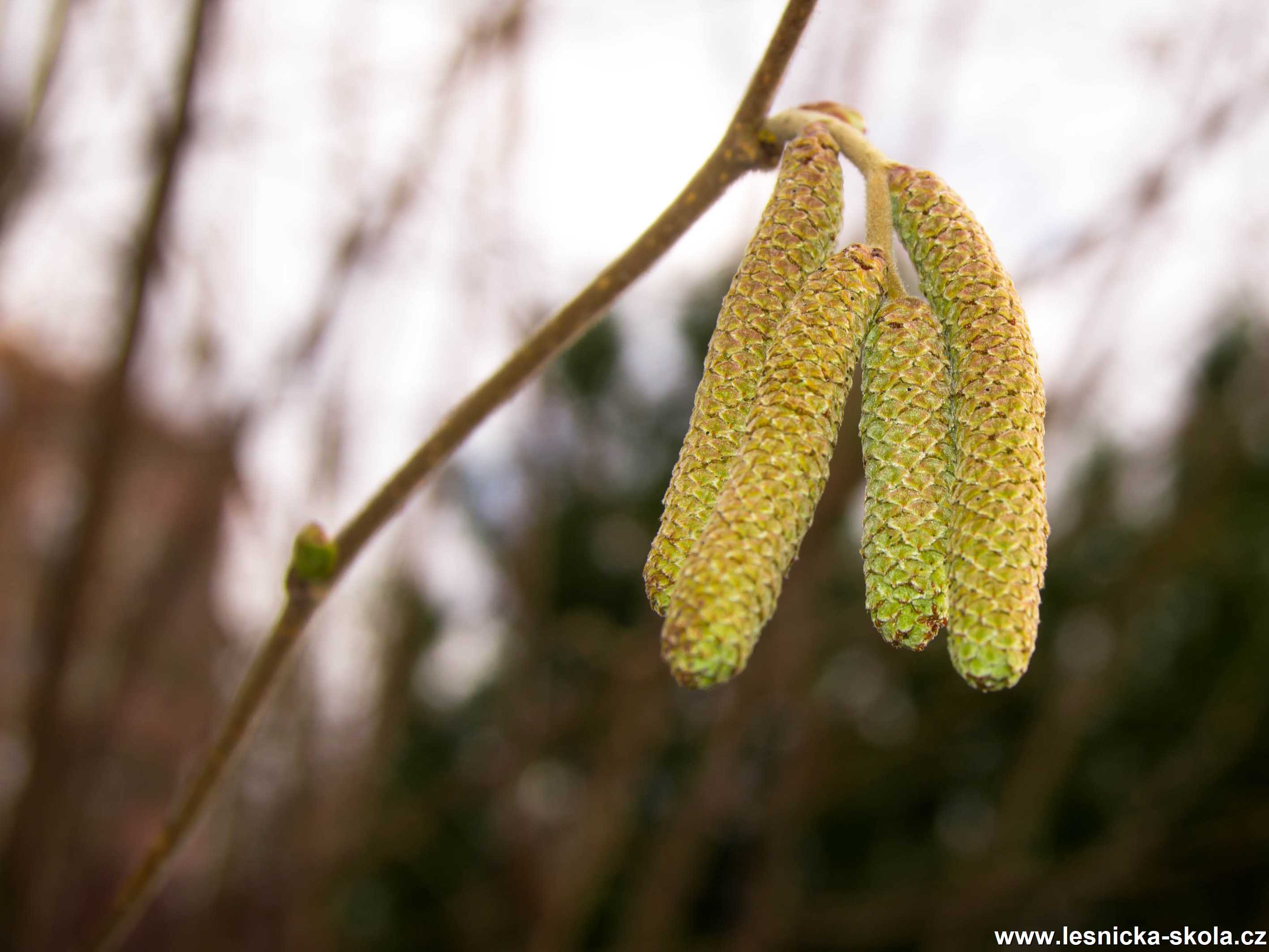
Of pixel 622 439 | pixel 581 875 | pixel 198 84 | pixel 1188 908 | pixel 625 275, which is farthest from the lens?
pixel 622 439

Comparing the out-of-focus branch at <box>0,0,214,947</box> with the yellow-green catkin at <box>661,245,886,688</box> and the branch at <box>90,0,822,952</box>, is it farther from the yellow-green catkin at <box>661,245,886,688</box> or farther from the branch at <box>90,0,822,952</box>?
the yellow-green catkin at <box>661,245,886,688</box>

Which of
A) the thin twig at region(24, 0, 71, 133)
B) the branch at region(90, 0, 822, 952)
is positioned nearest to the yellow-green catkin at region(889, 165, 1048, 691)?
the branch at region(90, 0, 822, 952)

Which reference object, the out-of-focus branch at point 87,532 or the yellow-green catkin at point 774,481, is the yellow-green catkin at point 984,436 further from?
the out-of-focus branch at point 87,532

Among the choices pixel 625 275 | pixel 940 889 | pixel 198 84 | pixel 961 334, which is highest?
pixel 198 84

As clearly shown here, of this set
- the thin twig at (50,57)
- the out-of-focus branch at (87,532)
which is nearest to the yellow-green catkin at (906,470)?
the out-of-focus branch at (87,532)

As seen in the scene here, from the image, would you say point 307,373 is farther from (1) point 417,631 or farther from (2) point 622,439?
(2) point 622,439

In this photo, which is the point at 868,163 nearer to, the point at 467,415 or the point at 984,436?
the point at 984,436

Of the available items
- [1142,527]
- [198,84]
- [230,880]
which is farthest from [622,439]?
[198,84]
